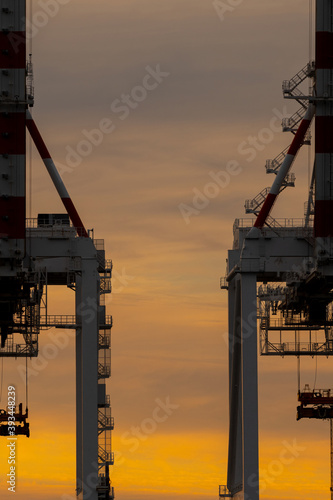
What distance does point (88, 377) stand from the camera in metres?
110

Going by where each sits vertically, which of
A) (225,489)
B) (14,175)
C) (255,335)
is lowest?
(225,489)

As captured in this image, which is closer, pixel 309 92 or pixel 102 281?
pixel 309 92

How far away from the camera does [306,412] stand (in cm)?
11144

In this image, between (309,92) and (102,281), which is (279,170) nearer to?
(309,92)

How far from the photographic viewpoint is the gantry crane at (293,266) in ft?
348

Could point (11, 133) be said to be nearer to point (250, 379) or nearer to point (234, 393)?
point (250, 379)

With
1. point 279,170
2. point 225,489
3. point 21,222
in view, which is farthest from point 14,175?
point 225,489

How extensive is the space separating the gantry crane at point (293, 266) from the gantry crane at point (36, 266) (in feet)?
25.0

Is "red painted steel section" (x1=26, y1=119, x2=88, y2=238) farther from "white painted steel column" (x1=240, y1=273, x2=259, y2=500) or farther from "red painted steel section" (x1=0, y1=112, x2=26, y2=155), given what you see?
"white painted steel column" (x1=240, y1=273, x2=259, y2=500)

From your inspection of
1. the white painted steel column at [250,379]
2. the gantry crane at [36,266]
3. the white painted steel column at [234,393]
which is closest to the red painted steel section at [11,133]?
the gantry crane at [36,266]

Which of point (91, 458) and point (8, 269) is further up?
point (8, 269)

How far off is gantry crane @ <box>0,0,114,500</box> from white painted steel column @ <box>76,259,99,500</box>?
50 mm

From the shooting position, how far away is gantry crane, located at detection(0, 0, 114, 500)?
10600 cm

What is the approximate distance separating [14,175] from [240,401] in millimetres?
19494
